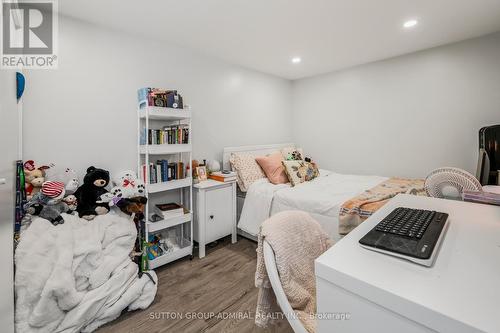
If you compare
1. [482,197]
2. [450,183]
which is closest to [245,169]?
[450,183]

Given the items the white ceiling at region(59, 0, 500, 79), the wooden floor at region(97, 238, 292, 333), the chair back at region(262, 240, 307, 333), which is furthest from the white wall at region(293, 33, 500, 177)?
the chair back at region(262, 240, 307, 333)

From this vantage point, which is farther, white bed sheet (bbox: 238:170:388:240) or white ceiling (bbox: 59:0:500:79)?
white bed sheet (bbox: 238:170:388:240)

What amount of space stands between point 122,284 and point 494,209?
7.33 feet

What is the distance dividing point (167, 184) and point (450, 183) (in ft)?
7.12

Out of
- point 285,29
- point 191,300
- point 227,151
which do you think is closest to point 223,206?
point 227,151

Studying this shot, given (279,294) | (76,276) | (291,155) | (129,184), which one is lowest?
(76,276)

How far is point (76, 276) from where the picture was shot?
154cm

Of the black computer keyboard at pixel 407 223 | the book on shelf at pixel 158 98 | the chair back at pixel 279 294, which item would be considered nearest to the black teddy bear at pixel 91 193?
the book on shelf at pixel 158 98

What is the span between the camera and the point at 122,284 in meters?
1.67

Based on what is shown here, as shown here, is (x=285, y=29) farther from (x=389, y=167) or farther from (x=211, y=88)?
(x=389, y=167)

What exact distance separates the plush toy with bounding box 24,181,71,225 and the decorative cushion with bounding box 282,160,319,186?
7.40 ft

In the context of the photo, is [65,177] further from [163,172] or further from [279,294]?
[279,294]

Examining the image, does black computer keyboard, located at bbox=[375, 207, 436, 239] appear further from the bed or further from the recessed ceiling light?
the recessed ceiling light

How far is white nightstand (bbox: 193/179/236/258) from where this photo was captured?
248cm
